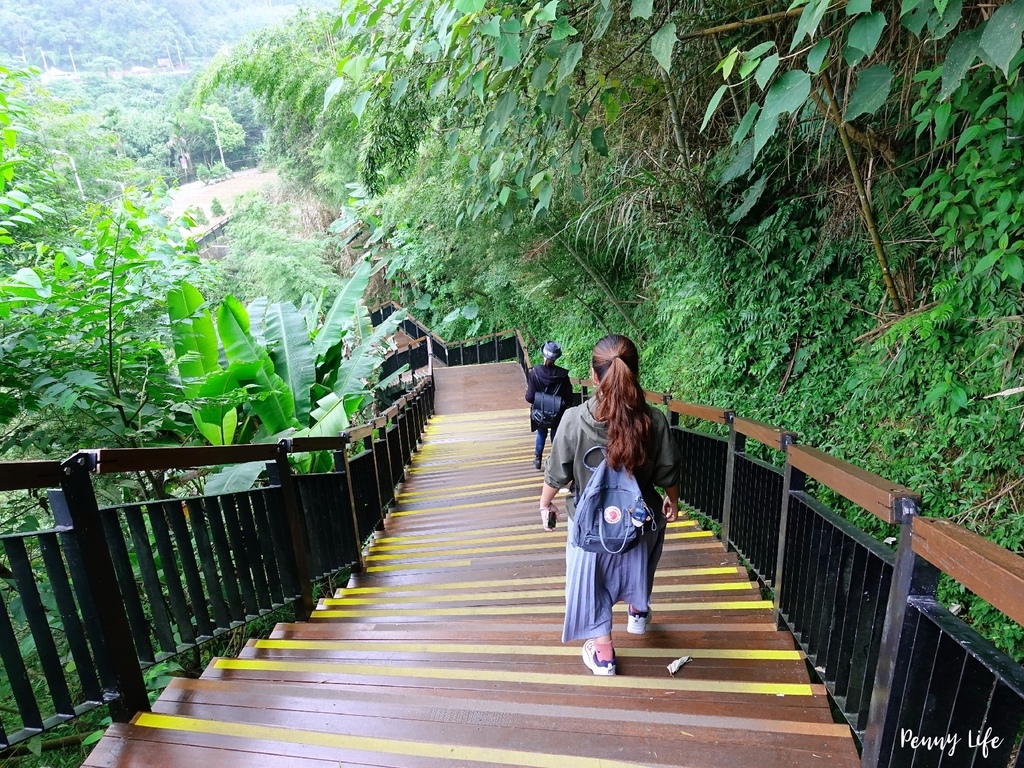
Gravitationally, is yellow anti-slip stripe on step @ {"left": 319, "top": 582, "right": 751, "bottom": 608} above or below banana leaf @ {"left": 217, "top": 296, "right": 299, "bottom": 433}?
below

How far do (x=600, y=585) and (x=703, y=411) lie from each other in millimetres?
1690

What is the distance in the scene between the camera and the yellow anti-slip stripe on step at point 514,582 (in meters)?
3.02

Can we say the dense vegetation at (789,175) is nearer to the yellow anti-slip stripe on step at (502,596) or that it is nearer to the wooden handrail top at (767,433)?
the wooden handrail top at (767,433)

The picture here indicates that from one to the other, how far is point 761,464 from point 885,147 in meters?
2.91

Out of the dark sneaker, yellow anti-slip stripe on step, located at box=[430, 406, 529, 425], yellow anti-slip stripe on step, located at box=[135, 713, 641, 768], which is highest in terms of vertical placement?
yellow anti-slip stripe on step, located at box=[135, 713, 641, 768]

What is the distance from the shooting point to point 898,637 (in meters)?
1.29

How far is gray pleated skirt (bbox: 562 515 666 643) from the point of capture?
215cm

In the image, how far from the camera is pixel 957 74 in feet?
4.87

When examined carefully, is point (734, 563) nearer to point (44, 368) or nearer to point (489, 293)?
point (44, 368)

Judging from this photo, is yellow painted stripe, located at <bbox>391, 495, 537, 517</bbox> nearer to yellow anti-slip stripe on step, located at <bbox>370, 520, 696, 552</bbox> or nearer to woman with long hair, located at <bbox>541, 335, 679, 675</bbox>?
yellow anti-slip stripe on step, located at <bbox>370, 520, 696, 552</bbox>

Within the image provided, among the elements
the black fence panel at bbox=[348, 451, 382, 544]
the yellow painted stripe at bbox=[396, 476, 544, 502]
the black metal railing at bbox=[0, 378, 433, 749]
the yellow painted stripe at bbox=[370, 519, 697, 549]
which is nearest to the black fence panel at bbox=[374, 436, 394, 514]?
the black fence panel at bbox=[348, 451, 382, 544]

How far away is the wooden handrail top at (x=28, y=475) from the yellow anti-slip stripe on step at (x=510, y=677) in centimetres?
120

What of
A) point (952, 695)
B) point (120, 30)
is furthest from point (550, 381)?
point (120, 30)

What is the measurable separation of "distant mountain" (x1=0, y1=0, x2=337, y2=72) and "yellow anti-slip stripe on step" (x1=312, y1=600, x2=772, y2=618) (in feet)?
270
